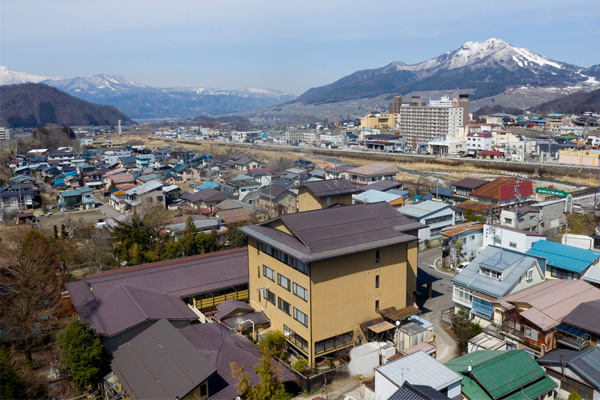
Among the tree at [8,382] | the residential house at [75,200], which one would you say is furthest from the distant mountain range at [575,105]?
the tree at [8,382]

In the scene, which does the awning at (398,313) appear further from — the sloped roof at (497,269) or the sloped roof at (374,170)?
the sloped roof at (374,170)

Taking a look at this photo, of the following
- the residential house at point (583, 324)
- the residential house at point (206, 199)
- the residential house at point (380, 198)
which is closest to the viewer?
the residential house at point (583, 324)

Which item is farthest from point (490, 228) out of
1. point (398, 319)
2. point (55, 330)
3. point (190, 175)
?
point (190, 175)

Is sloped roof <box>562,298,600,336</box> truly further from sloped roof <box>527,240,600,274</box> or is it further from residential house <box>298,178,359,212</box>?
residential house <box>298,178,359,212</box>

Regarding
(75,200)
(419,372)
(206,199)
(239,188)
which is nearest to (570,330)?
(419,372)

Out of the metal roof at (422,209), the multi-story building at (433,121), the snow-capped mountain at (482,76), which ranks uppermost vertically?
the snow-capped mountain at (482,76)

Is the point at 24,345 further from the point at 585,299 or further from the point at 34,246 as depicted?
the point at 585,299
